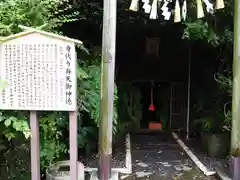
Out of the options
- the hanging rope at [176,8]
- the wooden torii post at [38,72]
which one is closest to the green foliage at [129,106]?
the hanging rope at [176,8]

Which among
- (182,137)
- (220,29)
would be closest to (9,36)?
(220,29)

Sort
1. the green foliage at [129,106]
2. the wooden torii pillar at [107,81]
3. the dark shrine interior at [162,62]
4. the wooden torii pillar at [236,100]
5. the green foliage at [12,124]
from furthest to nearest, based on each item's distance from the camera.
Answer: the green foliage at [129,106] → the dark shrine interior at [162,62] → the wooden torii pillar at [236,100] → the wooden torii pillar at [107,81] → the green foliage at [12,124]

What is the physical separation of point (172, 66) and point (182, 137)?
2192 mm

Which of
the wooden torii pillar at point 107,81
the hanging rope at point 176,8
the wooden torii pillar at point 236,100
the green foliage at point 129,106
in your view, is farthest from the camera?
the green foliage at point 129,106

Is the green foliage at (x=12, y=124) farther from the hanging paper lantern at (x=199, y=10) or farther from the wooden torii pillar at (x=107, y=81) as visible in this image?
the hanging paper lantern at (x=199, y=10)

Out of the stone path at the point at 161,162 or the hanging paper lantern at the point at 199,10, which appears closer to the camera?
the hanging paper lantern at the point at 199,10

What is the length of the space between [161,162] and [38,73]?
151 inches

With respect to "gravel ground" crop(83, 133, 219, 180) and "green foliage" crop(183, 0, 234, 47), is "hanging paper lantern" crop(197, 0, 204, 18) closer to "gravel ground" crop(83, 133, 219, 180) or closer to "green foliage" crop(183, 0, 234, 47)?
"green foliage" crop(183, 0, 234, 47)

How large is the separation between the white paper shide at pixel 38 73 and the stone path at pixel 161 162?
2.54 m

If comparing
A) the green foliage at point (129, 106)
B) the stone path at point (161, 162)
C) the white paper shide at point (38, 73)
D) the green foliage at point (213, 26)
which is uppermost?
the green foliage at point (213, 26)

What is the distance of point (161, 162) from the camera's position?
6.57m

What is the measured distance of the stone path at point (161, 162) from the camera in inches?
225

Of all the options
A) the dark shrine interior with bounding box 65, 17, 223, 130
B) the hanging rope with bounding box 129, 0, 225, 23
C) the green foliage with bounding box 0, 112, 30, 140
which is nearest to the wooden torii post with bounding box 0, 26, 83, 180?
the green foliage with bounding box 0, 112, 30, 140

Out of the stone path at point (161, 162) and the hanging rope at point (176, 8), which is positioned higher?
the hanging rope at point (176, 8)
